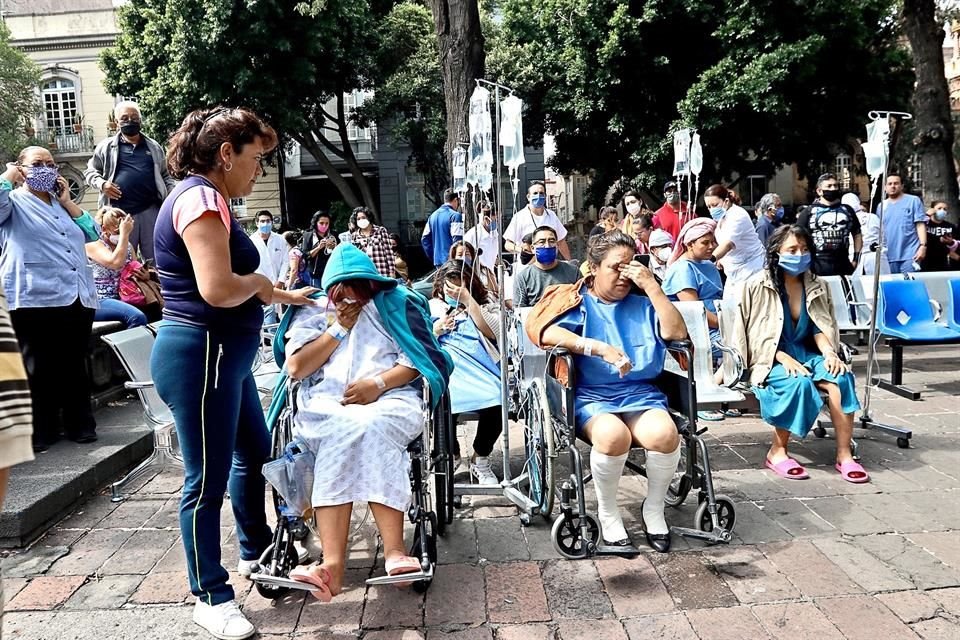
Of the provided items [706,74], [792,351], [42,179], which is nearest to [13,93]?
[706,74]

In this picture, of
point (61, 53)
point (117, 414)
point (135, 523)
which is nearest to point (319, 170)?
point (61, 53)

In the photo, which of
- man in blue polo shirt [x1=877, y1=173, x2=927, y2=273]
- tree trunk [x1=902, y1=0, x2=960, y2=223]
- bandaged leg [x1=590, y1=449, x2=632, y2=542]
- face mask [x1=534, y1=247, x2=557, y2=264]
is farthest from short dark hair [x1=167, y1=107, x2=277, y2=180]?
tree trunk [x1=902, y1=0, x2=960, y2=223]

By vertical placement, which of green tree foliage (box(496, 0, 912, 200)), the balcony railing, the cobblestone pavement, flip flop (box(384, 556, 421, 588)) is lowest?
the cobblestone pavement

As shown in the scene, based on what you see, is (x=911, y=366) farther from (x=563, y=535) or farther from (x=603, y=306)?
(x=563, y=535)

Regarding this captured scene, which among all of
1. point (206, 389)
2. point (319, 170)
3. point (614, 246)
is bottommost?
point (206, 389)

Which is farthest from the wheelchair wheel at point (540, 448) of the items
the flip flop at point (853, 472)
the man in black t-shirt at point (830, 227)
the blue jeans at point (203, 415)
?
the man in black t-shirt at point (830, 227)

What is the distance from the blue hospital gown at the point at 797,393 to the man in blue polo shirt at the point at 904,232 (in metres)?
4.97

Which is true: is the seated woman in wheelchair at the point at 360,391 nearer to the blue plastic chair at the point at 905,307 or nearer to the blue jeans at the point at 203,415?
the blue jeans at the point at 203,415

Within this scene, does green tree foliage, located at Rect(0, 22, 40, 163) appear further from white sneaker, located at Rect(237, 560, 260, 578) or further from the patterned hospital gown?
white sneaker, located at Rect(237, 560, 260, 578)

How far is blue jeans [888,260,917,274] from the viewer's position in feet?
29.1

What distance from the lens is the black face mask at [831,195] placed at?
7.48 m

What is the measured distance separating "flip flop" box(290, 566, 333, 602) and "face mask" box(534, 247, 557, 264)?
3.08 meters

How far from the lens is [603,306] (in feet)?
12.7

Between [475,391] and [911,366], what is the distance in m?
5.29
